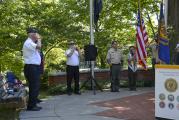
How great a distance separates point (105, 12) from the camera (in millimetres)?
21609

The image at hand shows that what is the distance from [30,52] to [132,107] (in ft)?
9.80

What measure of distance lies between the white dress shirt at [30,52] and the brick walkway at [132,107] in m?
2.03

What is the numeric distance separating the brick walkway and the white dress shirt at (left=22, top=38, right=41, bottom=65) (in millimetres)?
2026

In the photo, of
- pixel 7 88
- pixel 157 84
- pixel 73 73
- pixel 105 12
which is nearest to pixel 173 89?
pixel 157 84

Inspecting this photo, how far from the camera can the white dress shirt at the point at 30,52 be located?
10.5 m

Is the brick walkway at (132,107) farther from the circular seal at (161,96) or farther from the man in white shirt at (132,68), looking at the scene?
the man in white shirt at (132,68)

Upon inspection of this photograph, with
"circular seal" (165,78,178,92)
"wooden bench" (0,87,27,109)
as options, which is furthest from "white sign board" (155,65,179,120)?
"wooden bench" (0,87,27,109)

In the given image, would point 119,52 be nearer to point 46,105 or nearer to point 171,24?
point 171,24

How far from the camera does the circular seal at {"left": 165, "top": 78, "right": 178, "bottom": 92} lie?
8.62 metres

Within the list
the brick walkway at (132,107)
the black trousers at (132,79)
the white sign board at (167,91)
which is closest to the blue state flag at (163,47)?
the brick walkway at (132,107)

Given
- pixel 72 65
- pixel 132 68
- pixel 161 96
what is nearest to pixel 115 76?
pixel 132 68

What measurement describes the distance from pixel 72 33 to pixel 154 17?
20.2 ft

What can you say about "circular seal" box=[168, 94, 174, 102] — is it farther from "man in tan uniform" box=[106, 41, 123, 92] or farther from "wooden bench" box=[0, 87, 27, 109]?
"man in tan uniform" box=[106, 41, 123, 92]

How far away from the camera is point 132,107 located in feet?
37.1
